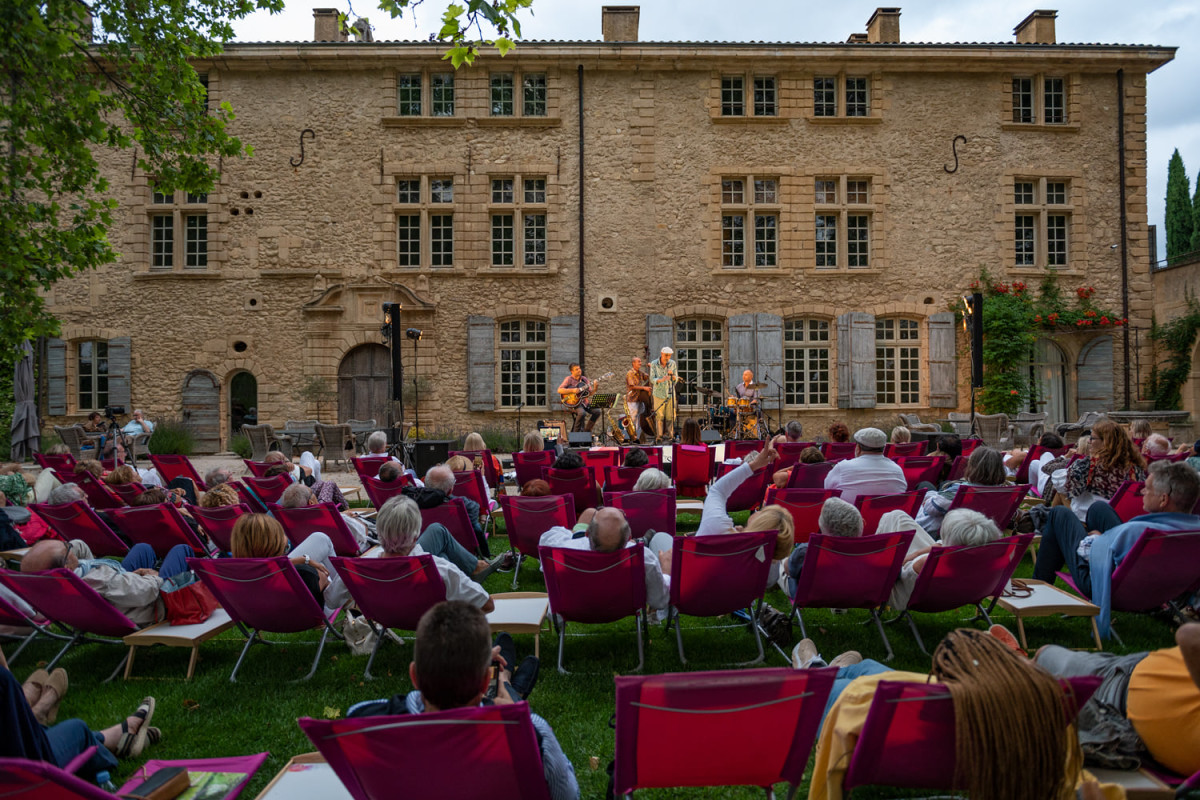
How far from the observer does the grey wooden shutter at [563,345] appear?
16047 millimetres

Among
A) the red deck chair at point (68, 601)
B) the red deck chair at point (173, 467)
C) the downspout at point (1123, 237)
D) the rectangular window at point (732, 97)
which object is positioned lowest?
the red deck chair at point (68, 601)

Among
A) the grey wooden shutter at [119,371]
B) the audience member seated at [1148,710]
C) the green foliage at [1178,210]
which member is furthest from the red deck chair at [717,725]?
the green foliage at [1178,210]

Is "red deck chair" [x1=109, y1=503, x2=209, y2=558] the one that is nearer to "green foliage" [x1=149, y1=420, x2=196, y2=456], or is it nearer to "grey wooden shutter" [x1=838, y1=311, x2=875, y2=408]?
"green foliage" [x1=149, y1=420, x2=196, y2=456]

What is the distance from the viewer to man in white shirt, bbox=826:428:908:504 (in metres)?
5.45

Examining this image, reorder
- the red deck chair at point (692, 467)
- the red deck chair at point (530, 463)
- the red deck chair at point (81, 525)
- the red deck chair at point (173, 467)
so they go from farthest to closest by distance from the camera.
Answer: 1. the red deck chair at point (173, 467)
2. the red deck chair at point (692, 467)
3. the red deck chair at point (530, 463)
4. the red deck chair at point (81, 525)

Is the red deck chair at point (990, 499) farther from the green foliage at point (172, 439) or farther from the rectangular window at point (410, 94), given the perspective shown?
the rectangular window at point (410, 94)

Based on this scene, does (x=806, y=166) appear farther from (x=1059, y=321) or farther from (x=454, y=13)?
(x=454, y=13)

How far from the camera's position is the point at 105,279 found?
16141 mm

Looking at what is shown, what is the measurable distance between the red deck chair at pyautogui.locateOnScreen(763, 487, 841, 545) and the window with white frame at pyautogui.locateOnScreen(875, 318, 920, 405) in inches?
469

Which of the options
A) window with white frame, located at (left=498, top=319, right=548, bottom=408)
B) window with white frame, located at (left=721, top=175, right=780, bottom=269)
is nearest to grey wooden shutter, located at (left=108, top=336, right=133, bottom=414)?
window with white frame, located at (left=498, top=319, right=548, bottom=408)

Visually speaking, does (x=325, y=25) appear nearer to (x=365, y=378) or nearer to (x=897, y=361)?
(x=365, y=378)

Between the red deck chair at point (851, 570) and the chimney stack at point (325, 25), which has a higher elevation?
the chimney stack at point (325, 25)

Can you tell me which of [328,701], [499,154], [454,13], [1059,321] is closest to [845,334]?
[1059,321]

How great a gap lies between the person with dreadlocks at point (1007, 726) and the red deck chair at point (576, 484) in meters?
4.86
